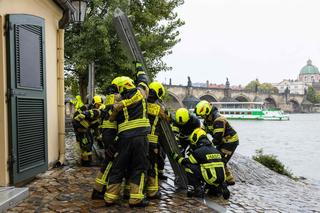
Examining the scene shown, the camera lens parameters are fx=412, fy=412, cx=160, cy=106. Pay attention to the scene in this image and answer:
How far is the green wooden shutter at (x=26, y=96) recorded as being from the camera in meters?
6.38

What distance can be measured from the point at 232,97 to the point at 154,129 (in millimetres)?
90565

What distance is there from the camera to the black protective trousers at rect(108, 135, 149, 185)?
5.72 metres

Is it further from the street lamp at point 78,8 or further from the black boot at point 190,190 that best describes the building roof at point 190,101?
the black boot at point 190,190

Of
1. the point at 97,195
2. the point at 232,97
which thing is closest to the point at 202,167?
the point at 97,195

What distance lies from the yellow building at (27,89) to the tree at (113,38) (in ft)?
22.4

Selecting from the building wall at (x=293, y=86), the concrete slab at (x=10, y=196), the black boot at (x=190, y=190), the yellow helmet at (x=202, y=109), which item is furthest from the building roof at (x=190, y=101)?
the building wall at (x=293, y=86)

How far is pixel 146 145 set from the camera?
5910 millimetres

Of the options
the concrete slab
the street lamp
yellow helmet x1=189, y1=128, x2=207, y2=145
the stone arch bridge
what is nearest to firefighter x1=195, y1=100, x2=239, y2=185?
yellow helmet x1=189, y1=128, x2=207, y2=145

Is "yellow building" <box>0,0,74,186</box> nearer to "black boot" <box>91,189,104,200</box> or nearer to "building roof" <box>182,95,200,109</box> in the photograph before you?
"black boot" <box>91,189,104,200</box>

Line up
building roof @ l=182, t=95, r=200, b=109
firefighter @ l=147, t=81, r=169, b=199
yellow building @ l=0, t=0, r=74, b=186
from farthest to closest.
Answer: building roof @ l=182, t=95, r=200, b=109
firefighter @ l=147, t=81, r=169, b=199
yellow building @ l=0, t=0, r=74, b=186

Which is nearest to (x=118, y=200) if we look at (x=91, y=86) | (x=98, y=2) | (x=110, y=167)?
(x=110, y=167)

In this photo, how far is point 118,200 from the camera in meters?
6.21

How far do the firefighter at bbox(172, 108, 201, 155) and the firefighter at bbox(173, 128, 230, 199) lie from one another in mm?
349

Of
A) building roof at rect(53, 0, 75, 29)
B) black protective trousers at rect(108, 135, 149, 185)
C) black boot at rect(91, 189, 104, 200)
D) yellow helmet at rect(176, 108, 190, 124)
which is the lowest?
black boot at rect(91, 189, 104, 200)
